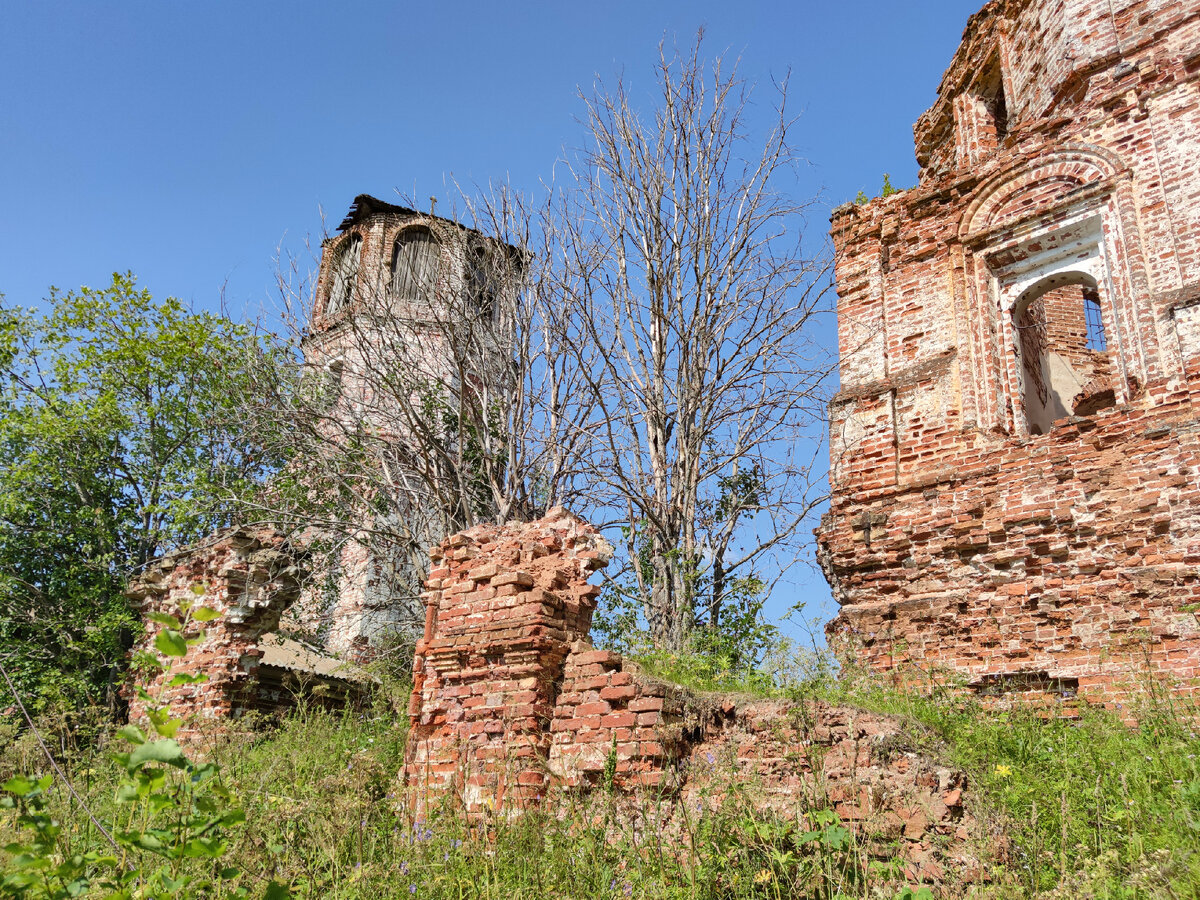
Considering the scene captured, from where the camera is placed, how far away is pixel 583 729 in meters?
5.54

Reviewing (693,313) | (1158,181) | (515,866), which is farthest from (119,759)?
(693,313)

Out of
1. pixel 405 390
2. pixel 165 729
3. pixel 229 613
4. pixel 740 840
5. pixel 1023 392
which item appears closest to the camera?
pixel 165 729

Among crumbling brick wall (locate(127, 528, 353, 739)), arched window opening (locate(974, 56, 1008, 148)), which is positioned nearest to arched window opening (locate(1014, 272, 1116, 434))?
arched window opening (locate(974, 56, 1008, 148))

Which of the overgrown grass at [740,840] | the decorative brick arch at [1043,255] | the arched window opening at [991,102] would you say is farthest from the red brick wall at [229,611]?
the arched window opening at [991,102]

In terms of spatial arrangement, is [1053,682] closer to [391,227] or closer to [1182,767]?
[1182,767]

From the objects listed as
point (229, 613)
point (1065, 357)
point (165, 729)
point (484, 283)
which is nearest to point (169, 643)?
point (165, 729)

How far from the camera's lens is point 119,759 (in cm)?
216

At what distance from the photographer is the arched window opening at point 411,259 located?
23.0 m

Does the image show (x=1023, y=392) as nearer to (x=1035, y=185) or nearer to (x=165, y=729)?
(x=1035, y=185)

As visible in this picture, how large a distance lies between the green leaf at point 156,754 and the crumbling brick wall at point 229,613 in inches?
347

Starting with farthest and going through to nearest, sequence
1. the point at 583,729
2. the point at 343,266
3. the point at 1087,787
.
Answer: the point at 343,266, the point at 583,729, the point at 1087,787

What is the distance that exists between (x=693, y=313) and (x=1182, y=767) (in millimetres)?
9649

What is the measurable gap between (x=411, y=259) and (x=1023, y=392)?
58.4 feet

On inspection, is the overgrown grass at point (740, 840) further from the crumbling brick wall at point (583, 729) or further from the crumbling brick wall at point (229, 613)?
the crumbling brick wall at point (229, 613)
